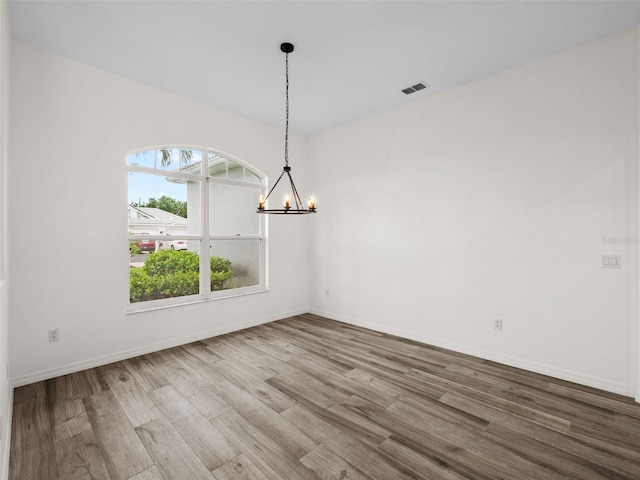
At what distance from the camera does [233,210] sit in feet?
15.1

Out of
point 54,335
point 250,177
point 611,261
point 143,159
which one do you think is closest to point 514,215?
point 611,261

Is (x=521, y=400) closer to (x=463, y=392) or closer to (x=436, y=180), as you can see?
(x=463, y=392)

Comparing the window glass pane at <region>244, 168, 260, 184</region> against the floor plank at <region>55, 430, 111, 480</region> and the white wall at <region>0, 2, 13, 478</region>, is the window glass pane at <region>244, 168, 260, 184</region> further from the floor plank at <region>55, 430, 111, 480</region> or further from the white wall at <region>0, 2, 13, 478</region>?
the floor plank at <region>55, 430, 111, 480</region>

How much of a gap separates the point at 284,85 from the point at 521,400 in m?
3.94

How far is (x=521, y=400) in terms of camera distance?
261 centimetres

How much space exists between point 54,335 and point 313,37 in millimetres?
3719

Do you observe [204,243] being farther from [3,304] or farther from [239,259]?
[3,304]

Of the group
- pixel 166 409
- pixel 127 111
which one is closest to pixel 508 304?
pixel 166 409

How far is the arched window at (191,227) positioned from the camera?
146 inches

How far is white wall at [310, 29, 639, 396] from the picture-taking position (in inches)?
108

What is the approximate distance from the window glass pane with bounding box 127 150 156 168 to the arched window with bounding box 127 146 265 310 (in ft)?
0.03

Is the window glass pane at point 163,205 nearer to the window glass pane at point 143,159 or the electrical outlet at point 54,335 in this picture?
the window glass pane at point 143,159

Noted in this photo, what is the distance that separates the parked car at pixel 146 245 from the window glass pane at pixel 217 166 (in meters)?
1.22

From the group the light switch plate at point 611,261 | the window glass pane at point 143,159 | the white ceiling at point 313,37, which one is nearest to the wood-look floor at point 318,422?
the light switch plate at point 611,261
